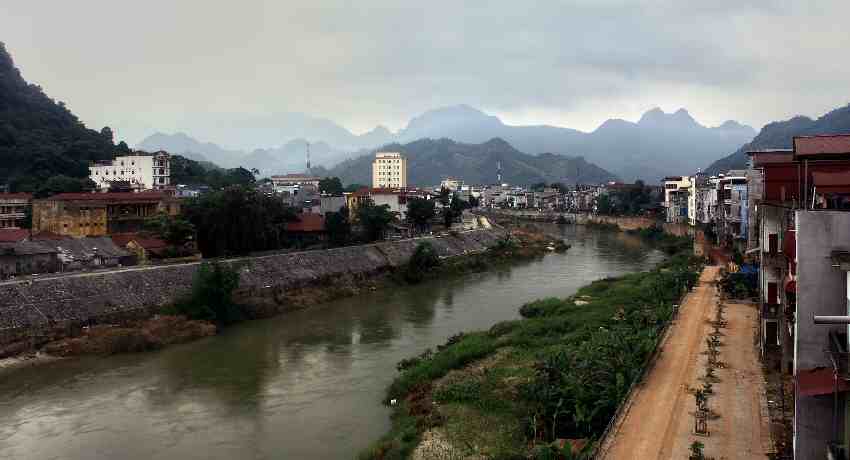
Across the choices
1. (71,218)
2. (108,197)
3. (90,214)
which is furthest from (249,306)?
(108,197)

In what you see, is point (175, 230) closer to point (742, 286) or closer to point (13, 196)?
point (13, 196)

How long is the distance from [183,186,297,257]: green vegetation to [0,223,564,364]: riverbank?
2478mm

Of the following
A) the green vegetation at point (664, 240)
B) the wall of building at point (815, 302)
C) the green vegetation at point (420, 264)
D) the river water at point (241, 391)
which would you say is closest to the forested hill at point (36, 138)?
the green vegetation at point (420, 264)

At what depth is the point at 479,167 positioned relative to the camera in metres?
146

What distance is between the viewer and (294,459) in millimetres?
11000

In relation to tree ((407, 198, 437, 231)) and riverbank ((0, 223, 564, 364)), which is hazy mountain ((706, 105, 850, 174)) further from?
riverbank ((0, 223, 564, 364))

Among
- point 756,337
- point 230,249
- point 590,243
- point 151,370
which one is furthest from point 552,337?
point 590,243

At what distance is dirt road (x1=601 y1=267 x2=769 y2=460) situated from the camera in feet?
29.4

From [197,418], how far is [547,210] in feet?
219

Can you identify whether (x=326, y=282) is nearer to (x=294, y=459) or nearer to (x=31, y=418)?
(x=31, y=418)

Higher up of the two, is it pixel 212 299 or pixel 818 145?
pixel 818 145

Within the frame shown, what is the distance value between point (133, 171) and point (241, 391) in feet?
105

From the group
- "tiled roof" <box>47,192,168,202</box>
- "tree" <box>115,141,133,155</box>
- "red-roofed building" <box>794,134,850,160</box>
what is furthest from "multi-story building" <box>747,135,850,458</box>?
"tree" <box>115,141,133,155</box>

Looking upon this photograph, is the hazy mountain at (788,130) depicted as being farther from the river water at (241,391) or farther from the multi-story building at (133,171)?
the river water at (241,391)
